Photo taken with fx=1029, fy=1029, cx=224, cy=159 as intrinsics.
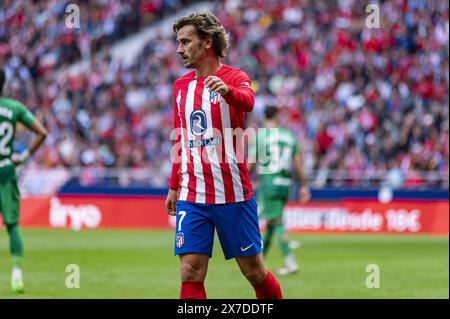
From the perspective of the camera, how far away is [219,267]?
16.6 metres

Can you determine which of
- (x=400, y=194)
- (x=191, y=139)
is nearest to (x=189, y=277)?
(x=191, y=139)

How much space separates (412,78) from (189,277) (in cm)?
2208

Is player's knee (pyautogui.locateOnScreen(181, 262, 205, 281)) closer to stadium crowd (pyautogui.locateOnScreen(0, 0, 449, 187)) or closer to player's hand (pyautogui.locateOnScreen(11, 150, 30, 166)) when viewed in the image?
player's hand (pyautogui.locateOnScreen(11, 150, 30, 166))

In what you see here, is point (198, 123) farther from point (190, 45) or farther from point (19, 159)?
point (19, 159)

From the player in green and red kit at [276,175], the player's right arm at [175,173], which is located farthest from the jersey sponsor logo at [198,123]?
the player in green and red kit at [276,175]

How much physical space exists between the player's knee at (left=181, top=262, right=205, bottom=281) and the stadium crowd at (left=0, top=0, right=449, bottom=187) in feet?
61.3

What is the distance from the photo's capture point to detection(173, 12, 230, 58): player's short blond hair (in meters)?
8.01

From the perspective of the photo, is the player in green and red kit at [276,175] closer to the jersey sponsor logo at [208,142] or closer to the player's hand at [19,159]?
the player's hand at [19,159]

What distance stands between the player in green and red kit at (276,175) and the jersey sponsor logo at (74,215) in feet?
38.4

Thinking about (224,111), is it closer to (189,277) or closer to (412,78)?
(189,277)

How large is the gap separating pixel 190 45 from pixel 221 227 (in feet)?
4.70

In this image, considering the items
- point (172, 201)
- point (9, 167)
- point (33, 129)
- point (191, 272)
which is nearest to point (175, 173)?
point (172, 201)

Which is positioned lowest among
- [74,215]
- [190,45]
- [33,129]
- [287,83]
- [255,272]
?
[74,215]

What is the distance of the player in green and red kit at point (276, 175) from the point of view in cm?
1538
